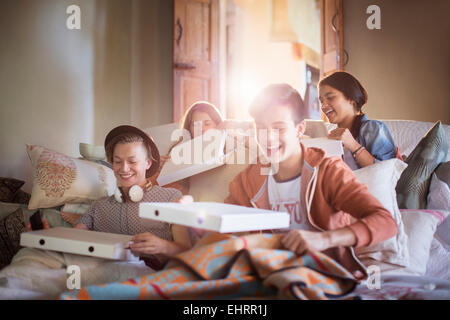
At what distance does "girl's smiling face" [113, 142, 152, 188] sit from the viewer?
1.28 metres

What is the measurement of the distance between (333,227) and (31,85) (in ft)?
5.95

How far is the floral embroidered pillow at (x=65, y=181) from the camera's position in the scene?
4.87ft

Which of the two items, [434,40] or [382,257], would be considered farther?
[434,40]

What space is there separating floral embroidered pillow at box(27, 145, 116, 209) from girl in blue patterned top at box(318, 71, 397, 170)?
760 millimetres

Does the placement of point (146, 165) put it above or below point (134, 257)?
above

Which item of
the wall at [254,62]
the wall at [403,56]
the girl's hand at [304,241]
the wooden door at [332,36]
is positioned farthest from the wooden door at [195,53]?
the girl's hand at [304,241]

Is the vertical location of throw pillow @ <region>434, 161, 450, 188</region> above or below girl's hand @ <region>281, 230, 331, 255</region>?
above

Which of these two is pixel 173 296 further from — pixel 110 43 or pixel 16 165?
pixel 110 43

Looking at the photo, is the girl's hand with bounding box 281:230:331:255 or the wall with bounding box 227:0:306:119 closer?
the girl's hand with bounding box 281:230:331:255

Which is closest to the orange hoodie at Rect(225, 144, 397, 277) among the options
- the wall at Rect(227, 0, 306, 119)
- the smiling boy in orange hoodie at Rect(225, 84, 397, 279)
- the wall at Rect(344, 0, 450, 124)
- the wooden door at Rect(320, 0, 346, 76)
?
the smiling boy in orange hoodie at Rect(225, 84, 397, 279)

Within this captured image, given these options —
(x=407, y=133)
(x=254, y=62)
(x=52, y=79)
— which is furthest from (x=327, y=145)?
(x=254, y=62)

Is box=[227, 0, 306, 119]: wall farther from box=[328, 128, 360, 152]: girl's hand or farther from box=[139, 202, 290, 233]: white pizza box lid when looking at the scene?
box=[139, 202, 290, 233]: white pizza box lid

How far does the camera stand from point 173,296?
870 mm
